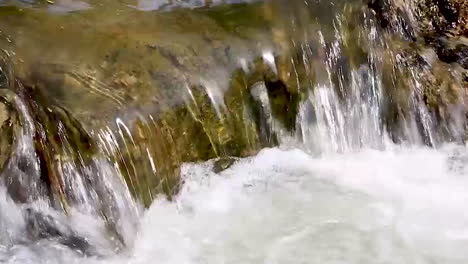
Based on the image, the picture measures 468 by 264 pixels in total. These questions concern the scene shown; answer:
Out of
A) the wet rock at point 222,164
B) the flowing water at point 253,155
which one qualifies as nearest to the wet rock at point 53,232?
the flowing water at point 253,155

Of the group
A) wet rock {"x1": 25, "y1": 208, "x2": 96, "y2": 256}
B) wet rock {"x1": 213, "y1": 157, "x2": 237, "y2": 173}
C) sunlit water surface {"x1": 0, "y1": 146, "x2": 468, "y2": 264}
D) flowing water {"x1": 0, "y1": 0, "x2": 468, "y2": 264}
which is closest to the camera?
wet rock {"x1": 25, "y1": 208, "x2": 96, "y2": 256}

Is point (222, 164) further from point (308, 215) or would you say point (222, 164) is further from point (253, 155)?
point (308, 215)

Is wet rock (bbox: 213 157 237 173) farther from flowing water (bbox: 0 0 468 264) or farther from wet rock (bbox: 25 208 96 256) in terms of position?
wet rock (bbox: 25 208 96 256)

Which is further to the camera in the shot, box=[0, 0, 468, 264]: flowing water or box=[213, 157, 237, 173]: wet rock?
box=[213, 157, 237, 173]: wet rock

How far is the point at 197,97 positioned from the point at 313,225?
3.58ft

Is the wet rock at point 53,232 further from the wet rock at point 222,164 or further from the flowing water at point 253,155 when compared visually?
the wet rock at point 222,164

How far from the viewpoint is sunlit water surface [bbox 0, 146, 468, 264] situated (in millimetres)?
4164

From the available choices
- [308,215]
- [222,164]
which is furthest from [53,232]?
[308,215]

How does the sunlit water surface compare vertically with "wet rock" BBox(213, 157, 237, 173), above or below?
below

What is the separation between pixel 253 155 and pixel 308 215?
64 cm

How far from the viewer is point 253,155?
16.3 feet

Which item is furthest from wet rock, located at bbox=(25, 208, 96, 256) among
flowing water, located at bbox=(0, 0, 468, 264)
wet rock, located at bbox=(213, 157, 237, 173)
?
wet rock, located at bbox=(213, 157, 237, 173)

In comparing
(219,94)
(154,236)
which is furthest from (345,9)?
(154,236)

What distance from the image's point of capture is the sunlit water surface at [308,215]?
4164mm
